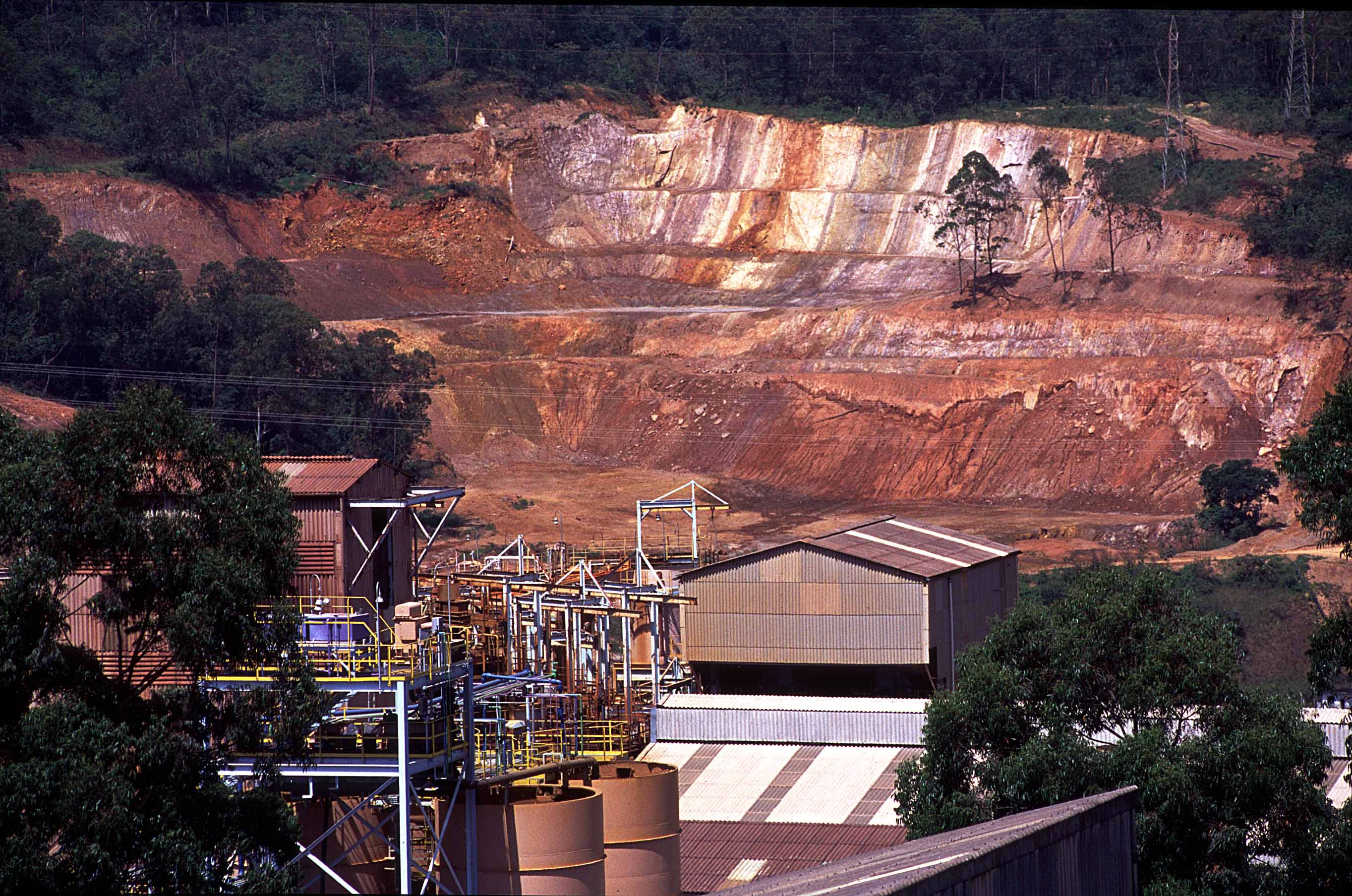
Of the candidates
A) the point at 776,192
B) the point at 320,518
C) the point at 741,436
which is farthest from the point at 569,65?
the point at 320,518

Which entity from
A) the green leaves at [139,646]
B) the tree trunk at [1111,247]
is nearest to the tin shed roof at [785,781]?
the green leaves at [139,646]

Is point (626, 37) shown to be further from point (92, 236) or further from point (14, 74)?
point (92, 236)

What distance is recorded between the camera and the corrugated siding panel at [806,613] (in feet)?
139

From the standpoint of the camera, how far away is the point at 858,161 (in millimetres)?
121938

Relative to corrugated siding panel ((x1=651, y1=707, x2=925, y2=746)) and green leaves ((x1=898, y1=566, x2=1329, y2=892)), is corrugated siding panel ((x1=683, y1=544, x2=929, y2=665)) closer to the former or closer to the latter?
corrugated siding panel ((x1=651, y1=707, x2=925, y2=746))

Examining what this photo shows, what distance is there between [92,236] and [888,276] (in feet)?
164

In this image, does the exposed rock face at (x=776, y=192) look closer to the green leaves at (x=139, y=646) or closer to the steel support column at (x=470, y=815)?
the steel support column at (x=470, y=815)

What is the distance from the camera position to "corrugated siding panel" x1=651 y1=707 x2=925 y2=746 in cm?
3612

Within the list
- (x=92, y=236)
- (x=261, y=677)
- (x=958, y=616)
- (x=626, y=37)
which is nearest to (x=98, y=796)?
(x=261, y=677)

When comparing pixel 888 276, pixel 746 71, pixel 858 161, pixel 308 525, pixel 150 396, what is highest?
pixel 746 71

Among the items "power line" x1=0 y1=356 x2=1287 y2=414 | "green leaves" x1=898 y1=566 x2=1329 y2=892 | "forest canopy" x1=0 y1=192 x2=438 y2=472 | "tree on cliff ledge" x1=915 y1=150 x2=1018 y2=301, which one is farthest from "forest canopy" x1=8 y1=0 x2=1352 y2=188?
"green leaves" x1=898 y1=566 x2=1329 y2=892

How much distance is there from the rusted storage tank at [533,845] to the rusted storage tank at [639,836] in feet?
4.18

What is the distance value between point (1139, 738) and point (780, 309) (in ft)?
256

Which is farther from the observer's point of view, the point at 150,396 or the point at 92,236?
the point at 92,236
